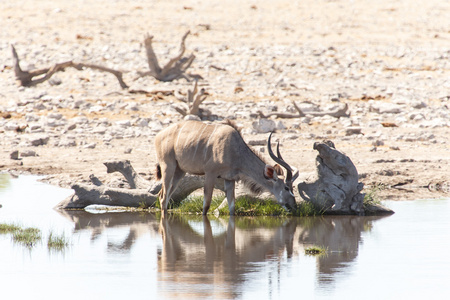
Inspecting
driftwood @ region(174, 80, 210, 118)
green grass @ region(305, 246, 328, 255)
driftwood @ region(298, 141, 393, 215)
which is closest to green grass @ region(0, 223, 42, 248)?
green grass @ region(305, 246, 328, 255)

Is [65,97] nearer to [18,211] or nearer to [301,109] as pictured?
[301,109]

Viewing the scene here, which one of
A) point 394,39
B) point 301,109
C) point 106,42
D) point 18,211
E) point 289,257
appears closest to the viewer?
point 289,257

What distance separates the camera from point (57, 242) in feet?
29.3

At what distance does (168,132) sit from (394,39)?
22.8m

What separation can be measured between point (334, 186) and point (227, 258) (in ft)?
11.4

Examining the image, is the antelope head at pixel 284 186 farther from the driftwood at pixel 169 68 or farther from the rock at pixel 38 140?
the driftwood at pixel 169 68

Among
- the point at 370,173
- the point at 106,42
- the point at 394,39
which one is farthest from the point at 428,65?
the point at 370,173

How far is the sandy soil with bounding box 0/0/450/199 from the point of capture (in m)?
16.9

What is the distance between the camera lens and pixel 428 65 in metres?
27.7

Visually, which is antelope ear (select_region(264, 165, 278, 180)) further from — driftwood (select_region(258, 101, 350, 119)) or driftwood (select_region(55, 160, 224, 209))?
driftwood (select_region(258, 101, 350, 119))

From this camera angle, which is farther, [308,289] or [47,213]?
[47,213]

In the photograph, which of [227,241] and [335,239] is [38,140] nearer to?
[227,241]

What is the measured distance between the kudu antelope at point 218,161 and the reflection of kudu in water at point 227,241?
439 mm

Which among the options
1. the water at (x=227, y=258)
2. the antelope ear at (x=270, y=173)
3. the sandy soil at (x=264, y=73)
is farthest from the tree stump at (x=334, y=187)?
the sandy soil at (x=264, y=73)
